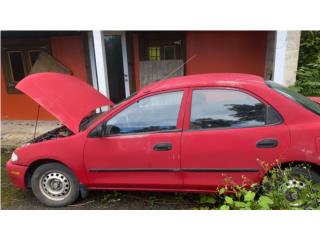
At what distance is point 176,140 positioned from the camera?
3314 mm

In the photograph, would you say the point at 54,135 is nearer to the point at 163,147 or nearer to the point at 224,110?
the point at 163,147

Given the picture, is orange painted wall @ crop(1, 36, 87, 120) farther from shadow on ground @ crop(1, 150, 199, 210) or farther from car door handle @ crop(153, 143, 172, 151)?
car door handle @ crop(153, 143, 172, 151)

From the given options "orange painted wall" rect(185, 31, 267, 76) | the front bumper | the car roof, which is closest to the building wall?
"orange painted wall" rect(185, 31, 267, 76)

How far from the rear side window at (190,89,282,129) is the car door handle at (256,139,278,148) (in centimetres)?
19

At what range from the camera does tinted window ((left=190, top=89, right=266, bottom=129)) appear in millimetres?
3238

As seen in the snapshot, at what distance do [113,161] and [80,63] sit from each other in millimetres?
5155

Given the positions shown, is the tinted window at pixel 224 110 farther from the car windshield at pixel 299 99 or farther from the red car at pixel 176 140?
the car windshield at pixel 299 99

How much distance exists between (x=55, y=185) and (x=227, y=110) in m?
2.40

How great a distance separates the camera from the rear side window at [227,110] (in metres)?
3.22

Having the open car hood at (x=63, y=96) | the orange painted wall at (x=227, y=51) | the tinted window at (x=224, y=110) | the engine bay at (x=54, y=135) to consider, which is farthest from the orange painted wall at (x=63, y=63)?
the tinted window at (x=224, y=110)

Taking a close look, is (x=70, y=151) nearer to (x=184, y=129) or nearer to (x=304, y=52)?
(x=184, y=129)

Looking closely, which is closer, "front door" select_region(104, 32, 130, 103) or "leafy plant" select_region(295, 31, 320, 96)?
"leafy plant" select_region(295, 31, 320, 96)

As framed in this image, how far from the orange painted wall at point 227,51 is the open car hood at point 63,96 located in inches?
160

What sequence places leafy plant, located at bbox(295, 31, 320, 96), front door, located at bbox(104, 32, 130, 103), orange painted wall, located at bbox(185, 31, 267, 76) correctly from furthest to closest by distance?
1. front door, located at bbox(104, 32, 130, 103)
2. orange painted wall, located at bbox(185, 31, 267, 76)
3. leafy plant, located at bbox(295, 31, 320, 96)
